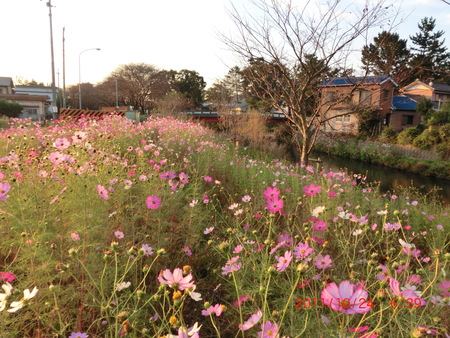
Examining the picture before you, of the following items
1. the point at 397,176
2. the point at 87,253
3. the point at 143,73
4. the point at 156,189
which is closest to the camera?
the point at 87,253

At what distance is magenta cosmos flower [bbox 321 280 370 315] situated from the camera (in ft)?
2.54

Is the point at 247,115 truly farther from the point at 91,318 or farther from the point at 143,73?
the point at 143,73

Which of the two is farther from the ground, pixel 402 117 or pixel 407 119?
pixel 402 117

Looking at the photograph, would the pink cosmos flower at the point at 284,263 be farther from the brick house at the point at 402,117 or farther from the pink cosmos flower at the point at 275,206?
the brick house at the point at 402,117

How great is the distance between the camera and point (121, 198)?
228 centimetres

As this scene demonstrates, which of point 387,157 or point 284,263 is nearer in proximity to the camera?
point 284,263

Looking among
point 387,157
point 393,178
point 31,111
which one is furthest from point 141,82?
point 393,178

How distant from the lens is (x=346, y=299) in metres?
0.79

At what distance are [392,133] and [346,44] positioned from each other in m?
17.5

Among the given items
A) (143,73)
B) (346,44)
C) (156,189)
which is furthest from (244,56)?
(143,73)

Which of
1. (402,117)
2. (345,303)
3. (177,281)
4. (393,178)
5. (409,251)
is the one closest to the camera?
(345,303)

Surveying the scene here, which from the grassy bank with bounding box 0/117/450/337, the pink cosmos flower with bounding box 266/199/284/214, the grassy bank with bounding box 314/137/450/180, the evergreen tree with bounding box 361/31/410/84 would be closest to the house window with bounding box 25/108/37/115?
the grassy bank with bounding box 314/137/450/180

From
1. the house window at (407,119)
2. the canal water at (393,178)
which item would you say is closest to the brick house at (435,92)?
the house window at (407,119)

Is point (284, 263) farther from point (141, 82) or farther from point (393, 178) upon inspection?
point (141, 82)
